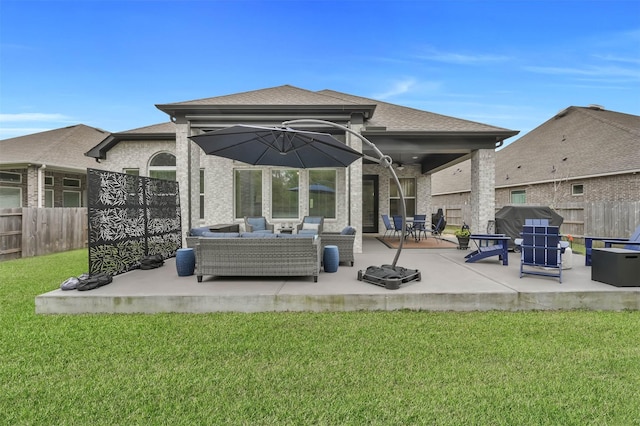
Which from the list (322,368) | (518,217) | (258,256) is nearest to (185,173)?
(258,256)

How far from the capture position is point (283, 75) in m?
18.2

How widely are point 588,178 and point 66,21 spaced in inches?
911

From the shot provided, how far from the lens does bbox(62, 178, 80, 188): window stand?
1422cm

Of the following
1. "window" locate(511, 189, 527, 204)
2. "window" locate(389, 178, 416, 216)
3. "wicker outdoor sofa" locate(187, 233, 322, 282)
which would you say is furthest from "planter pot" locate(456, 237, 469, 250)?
"window" locate(511, 189, 527, 204)

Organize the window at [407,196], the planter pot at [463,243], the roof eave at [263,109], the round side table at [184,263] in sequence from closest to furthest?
the round side table at [184,263] < the roof eave at [263,109] < the planter pot at [463,243] < the window at [407,196]

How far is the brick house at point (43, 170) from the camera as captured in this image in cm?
1265

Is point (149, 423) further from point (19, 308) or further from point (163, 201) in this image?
point (163, 201)

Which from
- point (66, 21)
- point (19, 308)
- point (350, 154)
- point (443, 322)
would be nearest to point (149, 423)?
point (443, 322)

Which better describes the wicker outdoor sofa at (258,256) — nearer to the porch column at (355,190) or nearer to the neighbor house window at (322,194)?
the porch column at (355,190)

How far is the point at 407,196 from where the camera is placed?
13648 millimetres

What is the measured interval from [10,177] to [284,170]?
12919 mm

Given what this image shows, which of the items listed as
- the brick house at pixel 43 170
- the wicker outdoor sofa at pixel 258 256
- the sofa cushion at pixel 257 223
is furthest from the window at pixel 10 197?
the wicker outdoor sofa at pixel 258 256

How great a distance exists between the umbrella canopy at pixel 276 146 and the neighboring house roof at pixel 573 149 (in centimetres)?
1346

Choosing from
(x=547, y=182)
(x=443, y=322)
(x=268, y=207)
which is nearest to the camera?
(x=443, y=322)
